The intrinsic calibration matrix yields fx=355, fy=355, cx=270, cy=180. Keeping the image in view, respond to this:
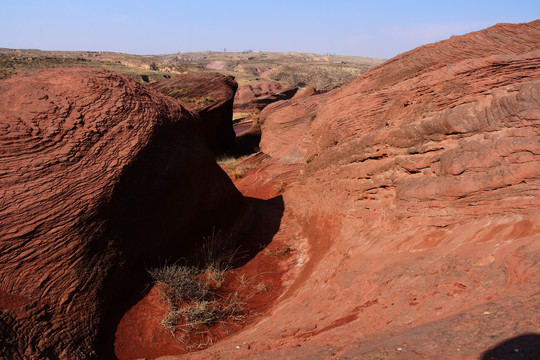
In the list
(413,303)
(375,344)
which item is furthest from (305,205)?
(375,344)

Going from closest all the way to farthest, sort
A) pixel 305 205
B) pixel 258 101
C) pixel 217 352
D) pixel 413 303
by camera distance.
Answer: pixel 413 303, pixel 217 352, pixel 305 205, pixel 258 101

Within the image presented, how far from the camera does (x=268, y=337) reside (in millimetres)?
3305

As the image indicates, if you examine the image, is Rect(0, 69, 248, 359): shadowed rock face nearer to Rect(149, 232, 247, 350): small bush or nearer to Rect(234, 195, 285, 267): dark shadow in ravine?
Rect(149, 232, 247, 350): small bush

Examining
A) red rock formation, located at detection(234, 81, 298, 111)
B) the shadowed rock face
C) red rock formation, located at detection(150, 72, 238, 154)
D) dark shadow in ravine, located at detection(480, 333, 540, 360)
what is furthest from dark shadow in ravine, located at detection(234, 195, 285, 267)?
red rock formation, located at detection(234, 81, 298, 111)

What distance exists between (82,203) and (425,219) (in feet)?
12.8

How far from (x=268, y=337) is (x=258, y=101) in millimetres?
25406

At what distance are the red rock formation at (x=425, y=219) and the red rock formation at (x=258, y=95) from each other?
21.1 m

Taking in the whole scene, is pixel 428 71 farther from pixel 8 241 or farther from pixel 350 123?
pixel 8 241

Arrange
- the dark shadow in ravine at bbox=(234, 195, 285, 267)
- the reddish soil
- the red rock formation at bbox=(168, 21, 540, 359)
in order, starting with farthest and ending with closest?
the dark shadow in ravine at bbox=(234, 195, 285, 267) → the reddish soil → the red rock formation at bbox=(168, 21, 540, 359)

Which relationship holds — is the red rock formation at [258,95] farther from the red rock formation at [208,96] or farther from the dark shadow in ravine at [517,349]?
the dark shadow in ravine at [517,349]

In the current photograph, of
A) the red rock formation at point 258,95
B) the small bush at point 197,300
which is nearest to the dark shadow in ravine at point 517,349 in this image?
the small bush at point 197,300

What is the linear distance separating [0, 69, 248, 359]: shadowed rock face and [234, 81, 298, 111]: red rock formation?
2230cm

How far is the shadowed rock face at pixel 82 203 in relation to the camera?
3.50 meters

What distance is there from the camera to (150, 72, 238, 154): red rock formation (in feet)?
40.5
